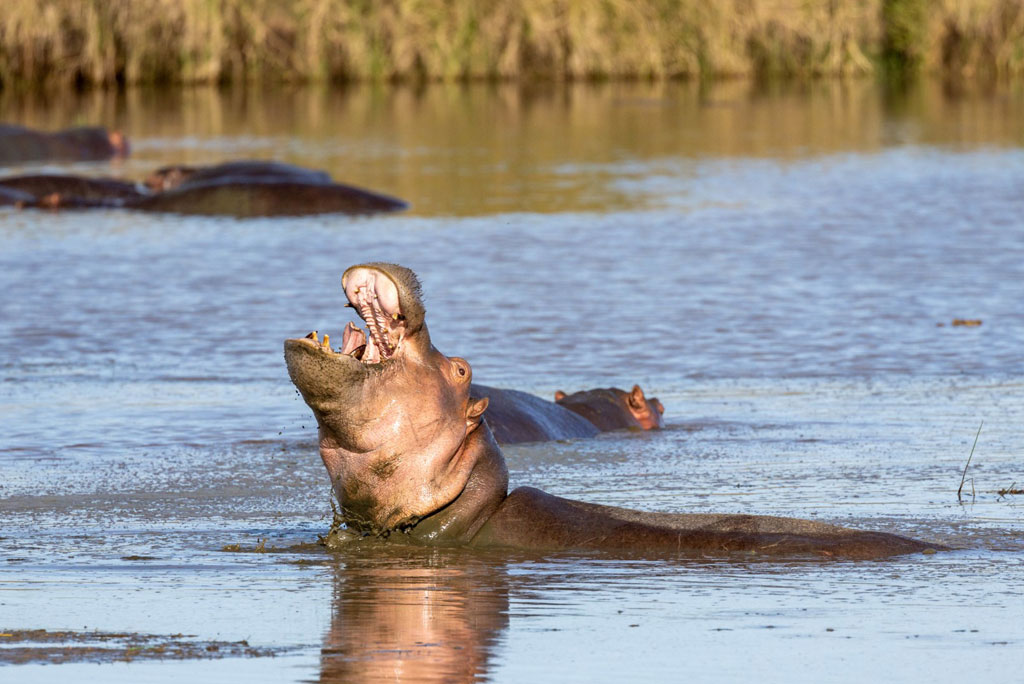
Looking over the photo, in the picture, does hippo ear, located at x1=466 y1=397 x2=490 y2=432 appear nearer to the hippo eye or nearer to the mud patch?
the hippo eye

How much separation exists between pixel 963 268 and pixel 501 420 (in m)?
5.92

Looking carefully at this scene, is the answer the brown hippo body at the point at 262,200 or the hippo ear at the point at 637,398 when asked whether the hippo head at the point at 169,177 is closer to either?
the brown hippo body at the point at 262,200

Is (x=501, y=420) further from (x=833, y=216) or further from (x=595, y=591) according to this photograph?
(x=833, y=216)

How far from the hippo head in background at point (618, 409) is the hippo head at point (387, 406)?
7.54 ft

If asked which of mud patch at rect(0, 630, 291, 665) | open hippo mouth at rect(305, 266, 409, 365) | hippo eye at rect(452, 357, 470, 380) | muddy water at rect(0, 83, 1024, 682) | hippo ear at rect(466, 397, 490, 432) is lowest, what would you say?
muddy water at rect(0, 83, 1024, 682)

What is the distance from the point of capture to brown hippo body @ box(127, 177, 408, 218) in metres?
15.7

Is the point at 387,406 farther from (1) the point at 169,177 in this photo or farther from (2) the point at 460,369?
(1) the point at 169,177

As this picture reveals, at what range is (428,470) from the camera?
525cm

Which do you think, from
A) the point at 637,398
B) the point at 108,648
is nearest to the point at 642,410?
the point at 637,398

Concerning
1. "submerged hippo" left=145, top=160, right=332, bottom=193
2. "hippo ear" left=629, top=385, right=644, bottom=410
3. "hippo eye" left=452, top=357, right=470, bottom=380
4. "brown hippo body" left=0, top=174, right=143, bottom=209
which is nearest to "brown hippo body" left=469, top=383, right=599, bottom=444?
"hippo ear" left=629, top=385, right=644, bottom=410

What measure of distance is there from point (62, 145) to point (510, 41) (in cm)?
1461

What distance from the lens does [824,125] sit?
2516cm

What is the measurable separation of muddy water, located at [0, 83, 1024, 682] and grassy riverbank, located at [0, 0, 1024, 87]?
500 inches

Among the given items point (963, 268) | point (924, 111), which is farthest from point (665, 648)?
point (924, 111)
